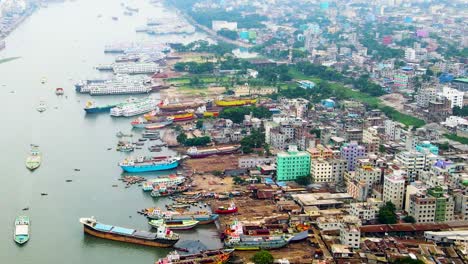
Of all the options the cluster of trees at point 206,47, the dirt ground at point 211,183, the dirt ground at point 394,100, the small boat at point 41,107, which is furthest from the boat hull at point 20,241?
the cluster of trees at point 206,47

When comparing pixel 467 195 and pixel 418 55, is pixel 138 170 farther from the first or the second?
pixel 418 55

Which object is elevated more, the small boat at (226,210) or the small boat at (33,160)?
the small boat at (33,160)

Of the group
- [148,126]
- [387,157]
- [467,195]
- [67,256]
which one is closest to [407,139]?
[387,157]

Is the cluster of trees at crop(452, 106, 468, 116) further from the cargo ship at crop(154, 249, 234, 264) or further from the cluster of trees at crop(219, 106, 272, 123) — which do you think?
the cargo ship at crop(154, 249, 234, 264)

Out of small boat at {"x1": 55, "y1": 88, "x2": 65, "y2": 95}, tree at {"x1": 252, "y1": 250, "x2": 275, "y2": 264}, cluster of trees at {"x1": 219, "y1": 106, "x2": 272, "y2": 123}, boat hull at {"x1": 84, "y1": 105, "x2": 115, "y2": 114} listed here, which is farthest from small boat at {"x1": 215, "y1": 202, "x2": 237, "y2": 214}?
small boat at {"x1": 55, "y1": 88, "x2": 65, "y2": 95}

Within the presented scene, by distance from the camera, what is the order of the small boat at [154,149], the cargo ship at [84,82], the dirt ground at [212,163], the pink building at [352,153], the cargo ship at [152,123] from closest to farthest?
the pink building at [352,153] < the dirt ground at [212,163] < the small boat at [154,149] < the cargo ship at [152,123] < the cargo ship at [84,82]

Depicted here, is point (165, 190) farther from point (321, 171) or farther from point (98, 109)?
point (98, 109)

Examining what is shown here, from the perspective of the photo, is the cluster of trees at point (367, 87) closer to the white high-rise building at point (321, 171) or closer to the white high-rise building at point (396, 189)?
the white high-rise building at point (321, 171)
